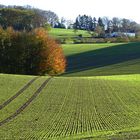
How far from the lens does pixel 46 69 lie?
249ft

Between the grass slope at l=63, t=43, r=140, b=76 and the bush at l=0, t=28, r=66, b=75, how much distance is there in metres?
4.77

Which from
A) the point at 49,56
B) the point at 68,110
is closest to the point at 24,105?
the point at 68,110

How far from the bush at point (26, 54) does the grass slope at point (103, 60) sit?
15.7 feet

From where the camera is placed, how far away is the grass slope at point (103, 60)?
7811cm

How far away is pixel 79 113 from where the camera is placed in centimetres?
3084

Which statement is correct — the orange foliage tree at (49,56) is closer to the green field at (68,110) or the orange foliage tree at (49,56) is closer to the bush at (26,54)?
the bush at (26,54)

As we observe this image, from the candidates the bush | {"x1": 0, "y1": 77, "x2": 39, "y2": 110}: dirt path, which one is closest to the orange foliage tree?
the bush

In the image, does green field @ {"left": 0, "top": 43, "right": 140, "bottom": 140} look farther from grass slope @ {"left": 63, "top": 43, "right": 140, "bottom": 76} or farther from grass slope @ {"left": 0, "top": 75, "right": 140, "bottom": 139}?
grass slope @ {"left": 63, "top": 43, "right": 140, "bottom": 76}

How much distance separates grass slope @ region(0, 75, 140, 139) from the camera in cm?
2261

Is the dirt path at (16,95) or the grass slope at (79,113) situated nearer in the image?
the grass slope at (79,113)

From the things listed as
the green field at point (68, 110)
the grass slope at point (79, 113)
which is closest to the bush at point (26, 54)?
the green field at point (68, 110)

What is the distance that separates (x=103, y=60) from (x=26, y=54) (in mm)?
24235

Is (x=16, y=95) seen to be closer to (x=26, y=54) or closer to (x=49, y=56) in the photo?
(x=26, y=54)

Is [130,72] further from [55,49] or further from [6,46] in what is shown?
[6,46]
